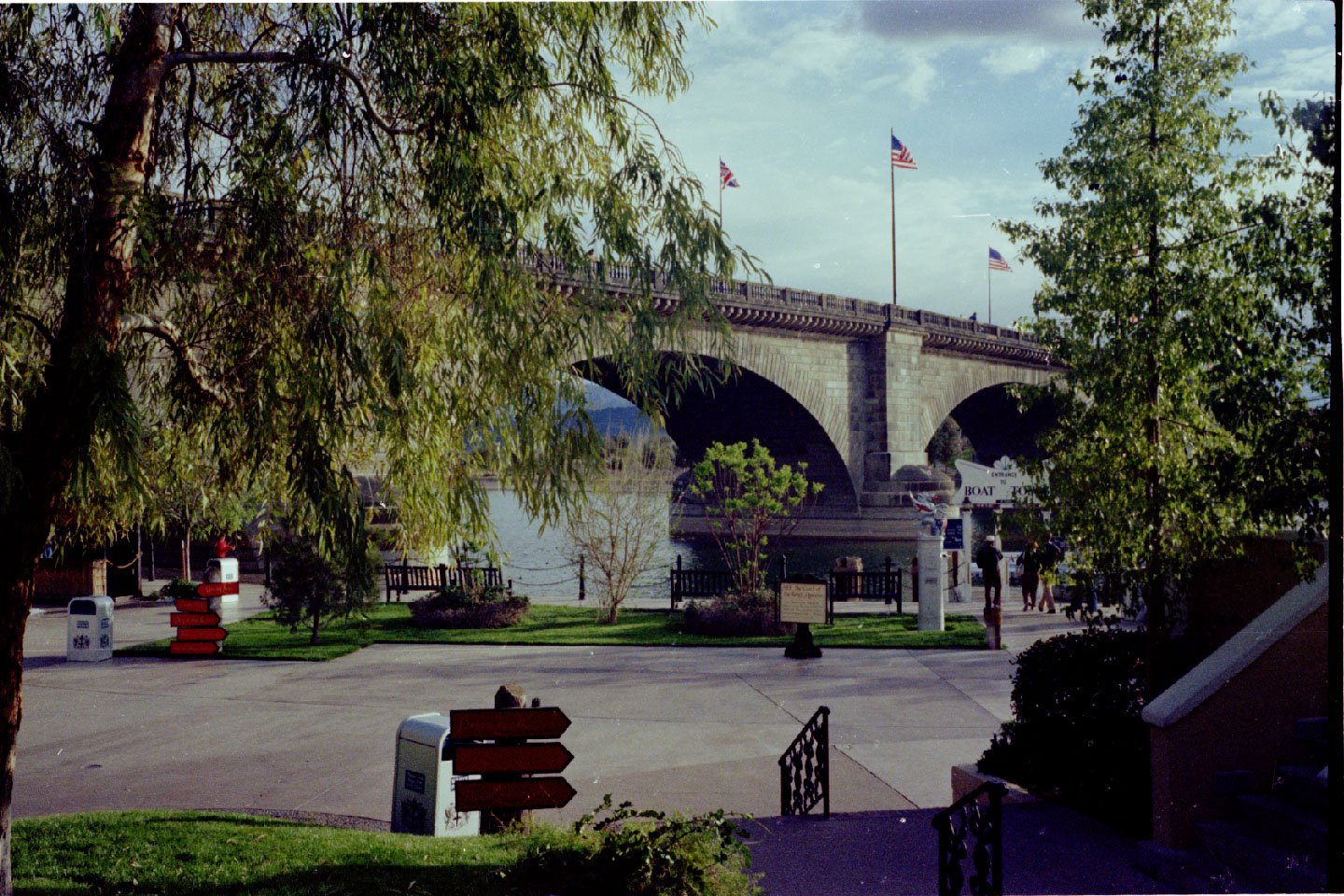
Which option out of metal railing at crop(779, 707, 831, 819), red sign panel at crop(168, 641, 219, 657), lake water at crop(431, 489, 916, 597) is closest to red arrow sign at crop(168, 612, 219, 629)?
red sign panel at crop(168, 641, 219, 657)

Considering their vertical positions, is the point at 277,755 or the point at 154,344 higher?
the point at 154,344

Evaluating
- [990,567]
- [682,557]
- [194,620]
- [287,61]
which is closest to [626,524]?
[990,567]

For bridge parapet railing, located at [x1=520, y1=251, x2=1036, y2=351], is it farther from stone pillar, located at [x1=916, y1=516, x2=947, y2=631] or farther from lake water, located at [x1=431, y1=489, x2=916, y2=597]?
stone pillar, located at [x1=916, y1=516, x2=947, y2=631]

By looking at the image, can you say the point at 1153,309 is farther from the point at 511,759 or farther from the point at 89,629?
the point at 89,629

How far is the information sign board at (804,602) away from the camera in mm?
15992

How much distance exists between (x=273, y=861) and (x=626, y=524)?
49.3 ft

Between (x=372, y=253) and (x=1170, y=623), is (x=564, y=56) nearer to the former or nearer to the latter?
(x=372, y=253)

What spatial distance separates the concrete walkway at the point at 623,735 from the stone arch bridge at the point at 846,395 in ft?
76.7

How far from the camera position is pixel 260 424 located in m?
6.09

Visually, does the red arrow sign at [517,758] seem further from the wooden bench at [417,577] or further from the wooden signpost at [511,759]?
the wooden bench at [417,577]

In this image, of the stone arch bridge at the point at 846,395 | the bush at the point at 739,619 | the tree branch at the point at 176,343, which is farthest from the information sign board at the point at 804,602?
the stone arch bridge at the point at 846,395

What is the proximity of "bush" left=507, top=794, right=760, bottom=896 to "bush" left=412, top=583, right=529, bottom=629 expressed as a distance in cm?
1409

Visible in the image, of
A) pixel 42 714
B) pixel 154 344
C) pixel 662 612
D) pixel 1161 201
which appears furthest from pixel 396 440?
pixel 662 612

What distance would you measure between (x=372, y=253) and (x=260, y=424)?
3.89 ft
